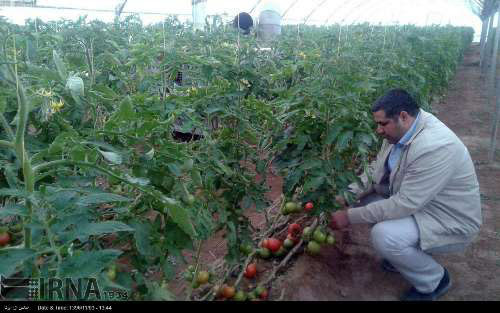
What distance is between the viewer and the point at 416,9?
21.5m

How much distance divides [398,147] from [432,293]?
858 millimetres

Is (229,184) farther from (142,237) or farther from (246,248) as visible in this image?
(142,237)

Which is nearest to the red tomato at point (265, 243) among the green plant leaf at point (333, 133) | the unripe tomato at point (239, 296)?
the unripe tomato at point (239, 296)

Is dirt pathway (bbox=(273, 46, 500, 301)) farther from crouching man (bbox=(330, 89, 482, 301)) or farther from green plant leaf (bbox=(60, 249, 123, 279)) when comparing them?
green plant leaf (bbox=(60, 249, 123, 279))

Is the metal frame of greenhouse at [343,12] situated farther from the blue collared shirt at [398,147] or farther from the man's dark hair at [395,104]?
the man's dark hair at [395,104]

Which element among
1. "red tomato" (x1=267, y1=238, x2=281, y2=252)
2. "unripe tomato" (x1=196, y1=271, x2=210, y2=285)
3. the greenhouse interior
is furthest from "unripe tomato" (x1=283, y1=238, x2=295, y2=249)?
"unripe tomato" (x1=196, y1=271, x2=210, y2=285)

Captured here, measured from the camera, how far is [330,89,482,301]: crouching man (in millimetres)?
2293

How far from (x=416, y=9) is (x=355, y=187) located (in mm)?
21336

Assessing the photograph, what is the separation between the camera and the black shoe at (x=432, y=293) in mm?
2479

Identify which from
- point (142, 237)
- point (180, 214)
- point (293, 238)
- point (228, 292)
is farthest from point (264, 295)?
point (180, 214)

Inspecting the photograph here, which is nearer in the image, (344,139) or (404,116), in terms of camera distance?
(344,139)

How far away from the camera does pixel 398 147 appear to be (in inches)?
102
